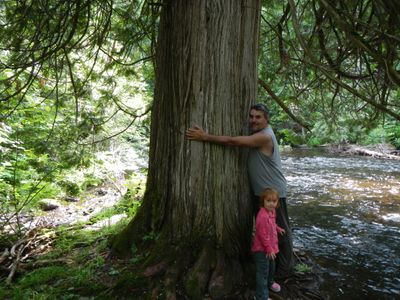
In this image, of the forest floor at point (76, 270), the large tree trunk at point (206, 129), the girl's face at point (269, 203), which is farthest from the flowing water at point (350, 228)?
the large tree trunk at point (206, 129)

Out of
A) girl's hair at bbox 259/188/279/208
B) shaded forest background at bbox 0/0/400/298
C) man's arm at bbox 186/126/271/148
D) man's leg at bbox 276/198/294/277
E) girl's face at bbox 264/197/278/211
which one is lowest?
man's leg at bbox 276/198/294/277

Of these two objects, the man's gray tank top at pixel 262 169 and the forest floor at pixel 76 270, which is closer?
the forest floor at pixel 76 270

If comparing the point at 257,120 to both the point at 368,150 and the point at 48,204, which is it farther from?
the point at 368,150

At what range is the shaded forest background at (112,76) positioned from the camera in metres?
3.58

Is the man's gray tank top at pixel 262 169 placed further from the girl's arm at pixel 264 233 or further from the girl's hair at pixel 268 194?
the girl's arm at pixel 264 233

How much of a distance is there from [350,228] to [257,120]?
12.2 ft

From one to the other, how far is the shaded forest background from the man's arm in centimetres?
85

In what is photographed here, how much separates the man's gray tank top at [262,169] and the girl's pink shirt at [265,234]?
303 millimetres

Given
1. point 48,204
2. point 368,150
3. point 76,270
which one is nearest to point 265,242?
point 76,270

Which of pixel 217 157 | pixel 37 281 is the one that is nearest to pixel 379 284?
pixel 217 157

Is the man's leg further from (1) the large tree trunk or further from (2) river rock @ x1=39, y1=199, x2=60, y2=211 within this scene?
(2) river rock @ x1=39, y1=199, x2=60, y2=211

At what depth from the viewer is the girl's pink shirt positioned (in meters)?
2.92

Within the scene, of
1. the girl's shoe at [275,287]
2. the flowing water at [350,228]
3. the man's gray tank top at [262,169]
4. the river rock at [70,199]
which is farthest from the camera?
the river rock at [70,199]

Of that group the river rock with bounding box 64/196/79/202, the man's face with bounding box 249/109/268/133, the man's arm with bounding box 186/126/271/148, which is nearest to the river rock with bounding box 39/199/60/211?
the river rock with bounding box 64/196/79/202
